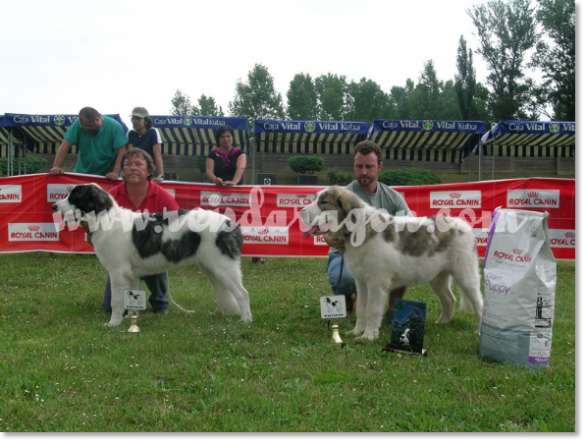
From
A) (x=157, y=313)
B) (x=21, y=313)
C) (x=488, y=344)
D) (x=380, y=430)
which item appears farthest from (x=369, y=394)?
(x=21, y=313)

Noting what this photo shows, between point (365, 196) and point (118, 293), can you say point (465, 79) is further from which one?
point (118, 293)

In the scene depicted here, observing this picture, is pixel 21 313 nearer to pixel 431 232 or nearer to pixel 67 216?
pixel 67 216

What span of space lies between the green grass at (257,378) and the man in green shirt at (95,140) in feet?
7.88

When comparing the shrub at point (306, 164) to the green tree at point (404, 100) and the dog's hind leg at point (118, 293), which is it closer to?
the dog's hind leg at point (118, 293)

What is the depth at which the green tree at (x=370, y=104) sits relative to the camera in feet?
163

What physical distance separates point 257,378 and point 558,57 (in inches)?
1560

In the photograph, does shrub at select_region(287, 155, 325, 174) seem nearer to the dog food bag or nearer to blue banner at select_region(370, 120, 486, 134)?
blue banner at select_region(370, 120, 486, 134)

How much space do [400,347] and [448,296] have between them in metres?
1.27

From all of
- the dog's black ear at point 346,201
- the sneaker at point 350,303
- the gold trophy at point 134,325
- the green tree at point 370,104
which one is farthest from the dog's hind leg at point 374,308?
the green tree at point 370,104

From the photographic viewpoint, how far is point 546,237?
3395 mm

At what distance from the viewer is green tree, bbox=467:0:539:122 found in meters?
35.9

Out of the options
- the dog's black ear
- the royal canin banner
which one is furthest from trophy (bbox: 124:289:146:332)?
the royal canin banner

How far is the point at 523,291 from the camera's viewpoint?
3.36 meters

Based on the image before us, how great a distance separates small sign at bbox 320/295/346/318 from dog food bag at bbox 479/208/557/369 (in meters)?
1.27
